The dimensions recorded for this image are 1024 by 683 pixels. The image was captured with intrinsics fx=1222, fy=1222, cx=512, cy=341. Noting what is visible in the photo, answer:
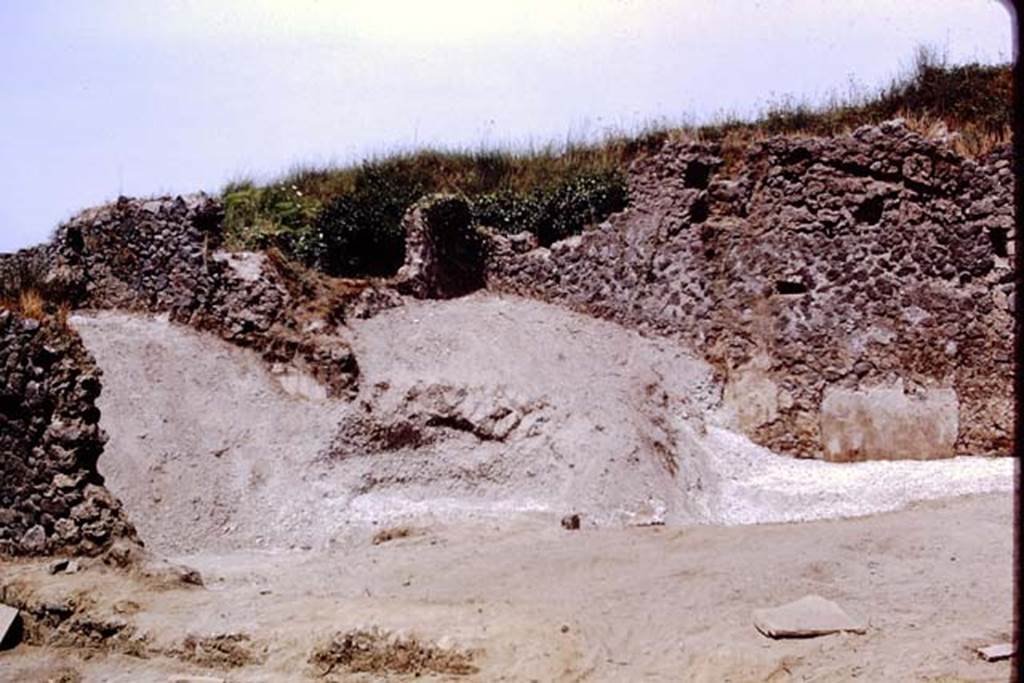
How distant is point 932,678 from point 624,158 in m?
15.6

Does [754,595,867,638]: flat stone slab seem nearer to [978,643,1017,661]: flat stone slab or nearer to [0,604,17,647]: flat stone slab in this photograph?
[978,643,1017,661]: flat stone slab

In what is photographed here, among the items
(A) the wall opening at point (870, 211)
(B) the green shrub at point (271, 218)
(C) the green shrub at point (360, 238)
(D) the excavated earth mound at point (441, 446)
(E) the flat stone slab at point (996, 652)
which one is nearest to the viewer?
(E) the flat stone slab at point (996, 652)

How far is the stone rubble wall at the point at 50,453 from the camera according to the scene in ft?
38.3

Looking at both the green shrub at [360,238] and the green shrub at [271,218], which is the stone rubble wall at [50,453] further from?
the green shrub at [360,238]

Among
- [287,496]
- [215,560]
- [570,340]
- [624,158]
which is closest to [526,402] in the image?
[570,340]

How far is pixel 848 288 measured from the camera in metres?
17.0

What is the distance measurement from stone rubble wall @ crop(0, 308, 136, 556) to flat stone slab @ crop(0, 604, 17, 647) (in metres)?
0.98

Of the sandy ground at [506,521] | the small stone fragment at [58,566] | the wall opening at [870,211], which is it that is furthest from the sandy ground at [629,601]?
the wall opening at [870,211]

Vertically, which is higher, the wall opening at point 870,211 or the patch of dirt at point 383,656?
the wall opening at point 870,211

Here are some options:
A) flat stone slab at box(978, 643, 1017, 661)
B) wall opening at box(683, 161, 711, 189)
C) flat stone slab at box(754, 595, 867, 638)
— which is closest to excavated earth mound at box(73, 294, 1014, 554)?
wall opening at box(683, 161, 711, 189)

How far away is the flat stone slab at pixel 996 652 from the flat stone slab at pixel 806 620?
954 millimetres

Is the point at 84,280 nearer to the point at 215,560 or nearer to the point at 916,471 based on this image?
the point at 215,560

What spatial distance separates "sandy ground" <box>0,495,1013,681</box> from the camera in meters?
8.84

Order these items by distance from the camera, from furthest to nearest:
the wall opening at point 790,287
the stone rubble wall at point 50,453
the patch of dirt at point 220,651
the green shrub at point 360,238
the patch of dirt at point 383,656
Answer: the green shrub at point 360,238 → the wall opening at point 790,287 → the stone rubble wall at point 50,453 → the patch of dirt at point 220,651 → the patch of dirt at point 383,656
